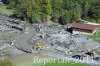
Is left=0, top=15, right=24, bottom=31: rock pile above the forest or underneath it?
underneath

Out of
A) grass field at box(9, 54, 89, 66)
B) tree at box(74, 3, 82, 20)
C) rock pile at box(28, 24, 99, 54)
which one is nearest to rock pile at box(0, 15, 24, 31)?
rock pile at box(28, 24, 99, 54)

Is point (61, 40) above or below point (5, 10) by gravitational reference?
below

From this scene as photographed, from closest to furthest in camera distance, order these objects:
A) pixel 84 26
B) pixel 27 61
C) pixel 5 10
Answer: pixel 27 61 → pixel 84 26 → pixel 5 10

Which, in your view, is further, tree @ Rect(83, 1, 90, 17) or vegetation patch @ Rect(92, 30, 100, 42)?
tree @ Rect(83, 1, 90, 17)

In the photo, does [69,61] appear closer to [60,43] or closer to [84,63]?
[84,63]

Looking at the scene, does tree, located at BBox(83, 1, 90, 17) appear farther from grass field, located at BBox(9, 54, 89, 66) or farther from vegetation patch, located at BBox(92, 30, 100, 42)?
grass field, located at BBox(9, 54, 89, 66)

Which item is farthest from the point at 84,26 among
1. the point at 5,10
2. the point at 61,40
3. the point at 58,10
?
the point at 5,10

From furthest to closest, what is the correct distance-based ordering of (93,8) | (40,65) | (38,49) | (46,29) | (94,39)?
(93,8) → (46,29) → (94,39) → (38,49) → (40,65)

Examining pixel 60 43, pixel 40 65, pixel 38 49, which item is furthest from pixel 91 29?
pixel 40 65

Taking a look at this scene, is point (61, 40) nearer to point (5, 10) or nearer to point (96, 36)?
point (96, 36)
